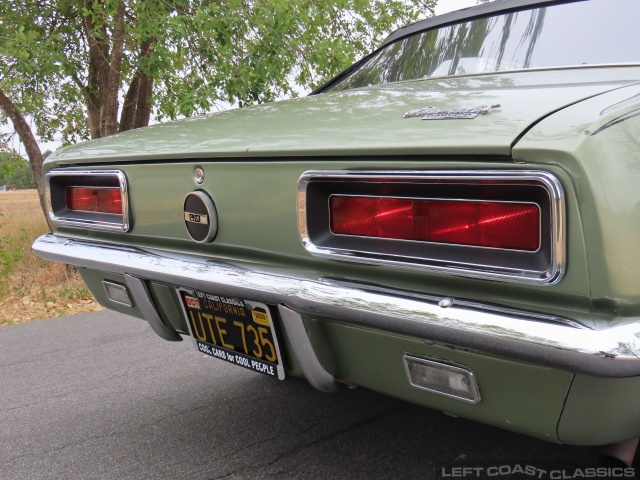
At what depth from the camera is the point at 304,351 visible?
1821 millimetres

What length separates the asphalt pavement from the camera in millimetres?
2324

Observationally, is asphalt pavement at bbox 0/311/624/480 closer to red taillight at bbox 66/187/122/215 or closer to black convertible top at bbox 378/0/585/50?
red taillight at bbox 66/187/122/215

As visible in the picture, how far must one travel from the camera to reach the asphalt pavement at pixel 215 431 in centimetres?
232

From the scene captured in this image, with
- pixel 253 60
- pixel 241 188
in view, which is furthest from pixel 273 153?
pixel 253 60

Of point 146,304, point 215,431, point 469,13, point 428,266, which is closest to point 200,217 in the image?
point 146,304

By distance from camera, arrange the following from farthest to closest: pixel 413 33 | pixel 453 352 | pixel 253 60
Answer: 1. pixel 253 60
2. pixel 413 33
3. pixel 453 352

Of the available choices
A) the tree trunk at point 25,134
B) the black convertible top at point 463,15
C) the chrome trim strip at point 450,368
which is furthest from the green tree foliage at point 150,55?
the chrome trim strip at point 450,368

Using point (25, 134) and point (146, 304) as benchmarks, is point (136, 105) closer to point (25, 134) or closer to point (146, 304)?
point (25, 134)

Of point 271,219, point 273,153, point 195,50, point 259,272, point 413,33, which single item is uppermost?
point 195,50

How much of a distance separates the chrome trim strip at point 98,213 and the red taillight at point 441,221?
0.88m

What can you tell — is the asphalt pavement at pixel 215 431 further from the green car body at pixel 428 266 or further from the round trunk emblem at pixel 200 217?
the round trunk emblem at pixel 200 217

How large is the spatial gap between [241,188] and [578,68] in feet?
3.52

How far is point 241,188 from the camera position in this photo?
6.17ft

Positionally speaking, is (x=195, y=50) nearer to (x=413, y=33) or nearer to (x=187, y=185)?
(x=413, y=33)
